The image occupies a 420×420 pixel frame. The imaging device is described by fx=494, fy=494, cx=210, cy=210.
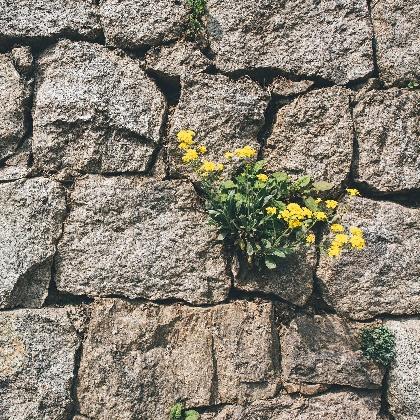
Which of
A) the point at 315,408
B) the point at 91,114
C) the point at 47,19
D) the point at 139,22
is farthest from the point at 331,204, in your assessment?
the point at 47,19

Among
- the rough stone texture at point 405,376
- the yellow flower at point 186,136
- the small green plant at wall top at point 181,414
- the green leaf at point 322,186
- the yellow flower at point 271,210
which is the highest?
the yellow flower at point 186,136

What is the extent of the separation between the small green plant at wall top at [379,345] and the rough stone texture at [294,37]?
168cm

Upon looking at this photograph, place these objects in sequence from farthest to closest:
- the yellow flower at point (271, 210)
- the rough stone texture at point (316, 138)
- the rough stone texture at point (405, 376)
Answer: the rough stone texture at point (316, 138), the rough stone texture at point (405, 376), the yellow flower at point (271, 210)

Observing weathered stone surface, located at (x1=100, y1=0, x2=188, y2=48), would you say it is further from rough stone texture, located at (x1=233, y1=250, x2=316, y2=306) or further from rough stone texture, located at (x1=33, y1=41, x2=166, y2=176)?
rough stone texture, located at (x1=233, y1=250, x2=316, y2=306)

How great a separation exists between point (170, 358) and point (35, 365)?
0.82m

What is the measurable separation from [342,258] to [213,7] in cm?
188

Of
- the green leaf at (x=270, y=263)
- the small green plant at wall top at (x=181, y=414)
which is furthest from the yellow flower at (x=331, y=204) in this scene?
the small green plant at wall top at (x=181, y=414)

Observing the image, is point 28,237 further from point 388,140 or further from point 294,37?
point 388,140

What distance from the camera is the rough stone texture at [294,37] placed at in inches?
130

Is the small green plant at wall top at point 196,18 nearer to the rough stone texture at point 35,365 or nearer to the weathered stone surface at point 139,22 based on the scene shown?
the weathered stone surface at point 139,22

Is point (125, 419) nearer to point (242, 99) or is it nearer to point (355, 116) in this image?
point (242, 99)

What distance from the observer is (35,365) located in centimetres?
301

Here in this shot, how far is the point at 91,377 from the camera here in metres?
3.04

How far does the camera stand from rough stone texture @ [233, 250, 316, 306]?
3197 millimetres
